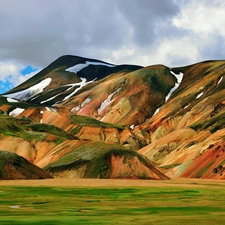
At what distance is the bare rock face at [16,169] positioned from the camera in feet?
346

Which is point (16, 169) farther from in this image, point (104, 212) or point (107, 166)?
point (104, 212)

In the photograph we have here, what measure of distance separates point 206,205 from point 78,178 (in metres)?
61.1

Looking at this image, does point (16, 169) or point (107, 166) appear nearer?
point (16, 169)

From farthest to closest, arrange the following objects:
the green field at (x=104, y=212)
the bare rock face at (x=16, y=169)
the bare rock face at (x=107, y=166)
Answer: the bare rock face at (x=107, y=166) < the bare rock face at (x=16, y=169) < the green field at (x=104, y=212)

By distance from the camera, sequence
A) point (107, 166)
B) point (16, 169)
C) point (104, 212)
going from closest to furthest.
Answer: point (104, 212) → point (16, 169) → point (107, 166)

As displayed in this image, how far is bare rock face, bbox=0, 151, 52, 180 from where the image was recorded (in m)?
105

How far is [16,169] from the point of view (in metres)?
107

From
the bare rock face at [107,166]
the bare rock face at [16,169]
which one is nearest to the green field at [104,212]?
the bare rock face at [16,169]

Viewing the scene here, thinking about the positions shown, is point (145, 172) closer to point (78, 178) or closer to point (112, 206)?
point (78, 178)

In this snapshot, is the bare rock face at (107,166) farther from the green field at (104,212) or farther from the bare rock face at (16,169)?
the green field at (104,212)

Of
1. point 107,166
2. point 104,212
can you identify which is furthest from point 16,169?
point 104,212

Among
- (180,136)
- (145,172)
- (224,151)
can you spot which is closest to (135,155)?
(145,172)

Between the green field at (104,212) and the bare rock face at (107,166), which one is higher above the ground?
the bare rock face at (107,166)

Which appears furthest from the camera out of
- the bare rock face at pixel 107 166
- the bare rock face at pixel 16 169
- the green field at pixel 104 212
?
the bare rock face at pixel 107 166
